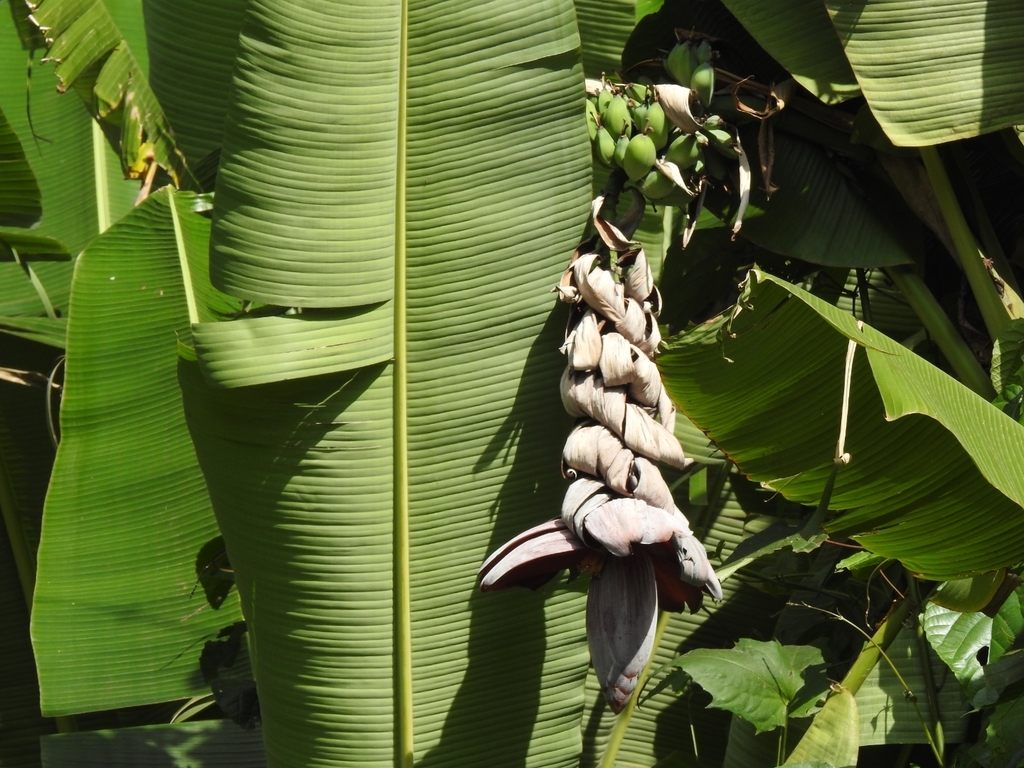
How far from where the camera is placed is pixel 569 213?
3.89ft

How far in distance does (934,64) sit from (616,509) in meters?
0.60

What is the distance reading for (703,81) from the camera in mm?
1164

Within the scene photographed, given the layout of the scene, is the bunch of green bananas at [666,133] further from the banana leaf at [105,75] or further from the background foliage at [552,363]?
the banana leaf at [105,75]

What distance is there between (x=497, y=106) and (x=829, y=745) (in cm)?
78

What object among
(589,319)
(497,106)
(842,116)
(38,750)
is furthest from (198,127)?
(38,750)

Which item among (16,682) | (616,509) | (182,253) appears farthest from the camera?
(16,682)

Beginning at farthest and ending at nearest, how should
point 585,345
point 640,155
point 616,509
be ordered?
point 640,155
point 585,345
point 616,509

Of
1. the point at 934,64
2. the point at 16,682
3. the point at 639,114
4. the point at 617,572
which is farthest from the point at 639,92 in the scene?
the point at 16,682

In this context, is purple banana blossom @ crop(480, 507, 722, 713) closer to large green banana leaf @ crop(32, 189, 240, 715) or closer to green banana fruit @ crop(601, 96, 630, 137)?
green banana fruit @ crop(601, 96, 630, 137)

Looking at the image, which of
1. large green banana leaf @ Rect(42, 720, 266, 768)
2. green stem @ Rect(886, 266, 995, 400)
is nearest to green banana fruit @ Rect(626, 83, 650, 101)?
green stem @ Rect(886, 266, 995, 400)

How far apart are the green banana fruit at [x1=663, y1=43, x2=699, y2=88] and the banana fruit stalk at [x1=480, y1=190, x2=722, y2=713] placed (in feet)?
0.95

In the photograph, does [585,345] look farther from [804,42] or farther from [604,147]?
[804,42]

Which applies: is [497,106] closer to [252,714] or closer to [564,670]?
[564,670]

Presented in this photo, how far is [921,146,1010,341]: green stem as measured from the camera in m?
1.18
